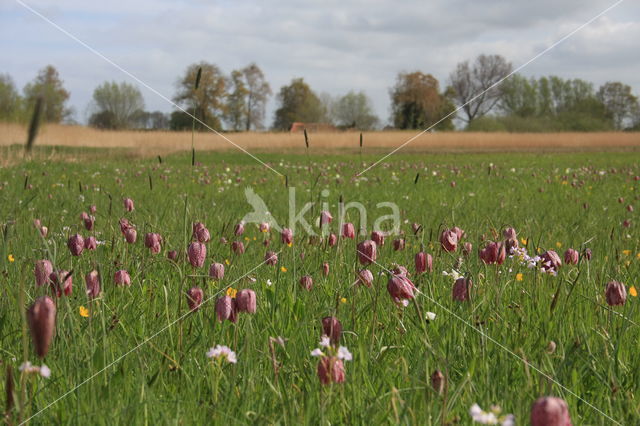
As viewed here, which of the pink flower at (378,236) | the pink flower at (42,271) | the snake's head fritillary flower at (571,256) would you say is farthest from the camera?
the pink flower at (378,236)

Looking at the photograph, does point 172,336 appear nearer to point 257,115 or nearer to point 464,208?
point 464,208

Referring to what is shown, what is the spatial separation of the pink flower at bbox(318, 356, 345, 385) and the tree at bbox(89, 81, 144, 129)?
21003mm

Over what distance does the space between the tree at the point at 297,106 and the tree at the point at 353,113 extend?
136cm

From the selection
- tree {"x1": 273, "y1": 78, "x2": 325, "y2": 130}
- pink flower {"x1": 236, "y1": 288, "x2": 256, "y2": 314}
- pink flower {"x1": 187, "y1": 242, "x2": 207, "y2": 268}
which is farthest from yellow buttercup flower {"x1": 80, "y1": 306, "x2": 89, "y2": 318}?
tree {"x1": 273, "y1": 78, "x2": 325, "y2": 130}

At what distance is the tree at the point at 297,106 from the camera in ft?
117

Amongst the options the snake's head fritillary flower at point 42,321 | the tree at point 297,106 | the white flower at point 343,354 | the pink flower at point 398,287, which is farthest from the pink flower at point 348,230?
the tree at point 297,106

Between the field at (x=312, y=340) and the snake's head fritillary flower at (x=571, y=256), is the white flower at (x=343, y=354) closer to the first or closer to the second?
the field at (x=312, y=340)

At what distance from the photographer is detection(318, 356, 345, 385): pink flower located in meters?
1.45

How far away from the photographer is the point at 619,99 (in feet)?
218

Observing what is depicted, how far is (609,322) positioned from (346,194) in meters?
5.92

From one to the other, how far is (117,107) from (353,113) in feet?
53.2

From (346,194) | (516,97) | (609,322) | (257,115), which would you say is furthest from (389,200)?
(516,97)

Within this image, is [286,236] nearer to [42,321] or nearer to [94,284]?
[94,284]

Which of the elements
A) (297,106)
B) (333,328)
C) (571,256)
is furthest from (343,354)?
(297,106)
